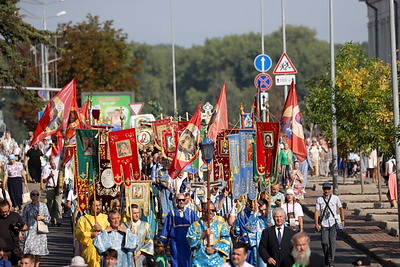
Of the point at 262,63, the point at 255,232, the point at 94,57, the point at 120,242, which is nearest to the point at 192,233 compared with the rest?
the point at 120,242

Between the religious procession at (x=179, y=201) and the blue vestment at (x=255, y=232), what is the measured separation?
14mm

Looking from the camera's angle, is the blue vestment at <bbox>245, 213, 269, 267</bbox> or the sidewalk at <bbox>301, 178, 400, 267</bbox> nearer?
the blue vestment at <bbox>245, 213, 269, 267</bbox>

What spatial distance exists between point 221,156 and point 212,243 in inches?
265

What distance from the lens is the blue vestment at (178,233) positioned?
18500mm

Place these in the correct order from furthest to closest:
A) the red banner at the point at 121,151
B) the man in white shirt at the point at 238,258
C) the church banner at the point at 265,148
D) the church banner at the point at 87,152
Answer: the red banner at the point at 121,151 → the church banner at the point at 87,152 → the church banner at the point at 265,148 → the man in white shirt at the point at 238,258

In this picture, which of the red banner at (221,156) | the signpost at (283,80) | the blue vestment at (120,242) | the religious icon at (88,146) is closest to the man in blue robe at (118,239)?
the blue vestment at (120,242)

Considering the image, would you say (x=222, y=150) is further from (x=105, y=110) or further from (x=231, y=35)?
(x=231, y=35)

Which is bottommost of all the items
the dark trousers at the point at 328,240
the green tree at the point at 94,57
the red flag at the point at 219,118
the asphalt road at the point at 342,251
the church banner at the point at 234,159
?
the asphalt road at the point at 342,251

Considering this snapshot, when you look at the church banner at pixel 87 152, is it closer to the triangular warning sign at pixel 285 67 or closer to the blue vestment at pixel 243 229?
the blue vestment at pixel 243 229

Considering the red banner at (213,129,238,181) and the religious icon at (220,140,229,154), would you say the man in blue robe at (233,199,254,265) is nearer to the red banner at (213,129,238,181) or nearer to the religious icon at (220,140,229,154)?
the red banner at (213,129,238,181)

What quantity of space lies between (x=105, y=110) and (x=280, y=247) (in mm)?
34740

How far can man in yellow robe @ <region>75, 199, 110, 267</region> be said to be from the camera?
1777cm

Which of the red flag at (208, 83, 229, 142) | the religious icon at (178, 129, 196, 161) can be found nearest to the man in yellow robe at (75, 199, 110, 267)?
the religious icon at (178, 129, 196, 161)

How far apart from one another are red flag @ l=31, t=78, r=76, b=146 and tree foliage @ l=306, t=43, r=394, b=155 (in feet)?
25.2
